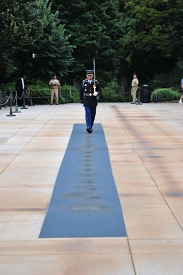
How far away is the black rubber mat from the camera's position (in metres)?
6.70

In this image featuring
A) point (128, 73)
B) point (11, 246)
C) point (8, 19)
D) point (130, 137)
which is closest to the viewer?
point (11, 246)

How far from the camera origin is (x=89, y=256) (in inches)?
225

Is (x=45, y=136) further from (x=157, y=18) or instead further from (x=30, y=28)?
(x=157, y=18)

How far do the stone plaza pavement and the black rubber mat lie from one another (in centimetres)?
14

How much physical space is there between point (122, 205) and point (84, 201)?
0.59 metres

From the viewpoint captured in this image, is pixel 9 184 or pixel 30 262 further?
pixel 9 184

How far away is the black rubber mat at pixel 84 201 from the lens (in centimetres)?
670

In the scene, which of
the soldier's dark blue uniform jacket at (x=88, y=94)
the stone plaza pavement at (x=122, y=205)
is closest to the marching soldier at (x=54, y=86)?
the soldier's dark blue uniform jacket at (x=88, y=94)

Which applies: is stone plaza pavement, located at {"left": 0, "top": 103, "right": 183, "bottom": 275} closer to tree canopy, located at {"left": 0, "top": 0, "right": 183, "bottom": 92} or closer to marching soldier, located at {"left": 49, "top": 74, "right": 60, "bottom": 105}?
tree canopy, located at {"left": 0, "top": 0, "right": 183, "bottom": 92}

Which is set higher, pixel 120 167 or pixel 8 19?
pixel 8 19

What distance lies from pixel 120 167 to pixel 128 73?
44.8 metres

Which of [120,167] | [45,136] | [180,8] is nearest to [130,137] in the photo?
[45,136]

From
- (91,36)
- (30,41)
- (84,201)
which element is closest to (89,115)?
(84,201)

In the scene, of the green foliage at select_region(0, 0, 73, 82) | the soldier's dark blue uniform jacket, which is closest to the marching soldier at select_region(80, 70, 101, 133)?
the soldier's dark blue uniform jacket
